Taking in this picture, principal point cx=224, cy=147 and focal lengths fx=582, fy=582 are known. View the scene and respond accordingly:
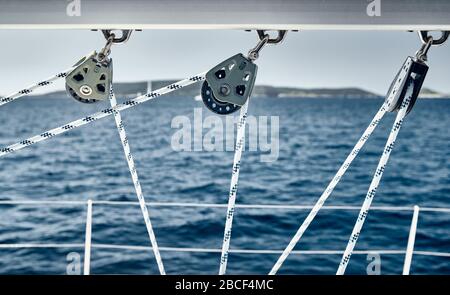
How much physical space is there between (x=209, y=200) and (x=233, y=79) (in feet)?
38.7

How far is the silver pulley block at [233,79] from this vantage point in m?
1.82

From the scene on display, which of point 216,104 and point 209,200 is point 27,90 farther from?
point 209,200

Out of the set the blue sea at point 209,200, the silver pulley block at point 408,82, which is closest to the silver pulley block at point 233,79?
the silver pulley block at point 408,82

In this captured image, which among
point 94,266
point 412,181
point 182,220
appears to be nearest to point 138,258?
point 94,266

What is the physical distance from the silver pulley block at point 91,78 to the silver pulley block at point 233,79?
1.11 feet

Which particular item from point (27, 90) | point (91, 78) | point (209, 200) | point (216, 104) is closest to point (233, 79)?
point (216, 104)

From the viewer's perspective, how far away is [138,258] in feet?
24.7

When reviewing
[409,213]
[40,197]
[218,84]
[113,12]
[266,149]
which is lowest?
[218,84]

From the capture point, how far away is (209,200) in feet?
44.3

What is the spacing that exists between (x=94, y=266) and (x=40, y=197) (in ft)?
26.8

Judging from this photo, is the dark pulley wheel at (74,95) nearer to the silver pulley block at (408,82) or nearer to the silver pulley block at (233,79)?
the silver pulley block at (233,79)

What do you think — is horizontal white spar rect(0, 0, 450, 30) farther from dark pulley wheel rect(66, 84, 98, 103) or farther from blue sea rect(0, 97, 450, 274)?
blue sea rect(0, 97, 450, 274)

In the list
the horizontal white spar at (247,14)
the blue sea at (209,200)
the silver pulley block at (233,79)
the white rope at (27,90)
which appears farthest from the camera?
the blue sea at (209,200)

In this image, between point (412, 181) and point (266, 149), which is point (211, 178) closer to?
point (412, 181)
